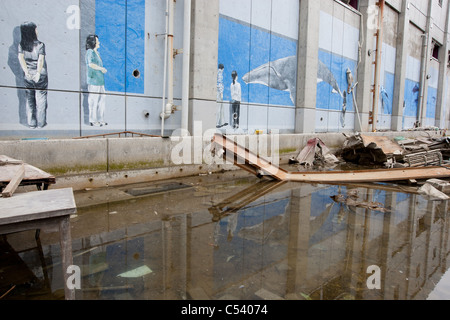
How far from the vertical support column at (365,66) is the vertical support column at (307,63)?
167 inches

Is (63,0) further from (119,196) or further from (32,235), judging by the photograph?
(32,235)

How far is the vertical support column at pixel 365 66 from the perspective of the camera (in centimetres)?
1519

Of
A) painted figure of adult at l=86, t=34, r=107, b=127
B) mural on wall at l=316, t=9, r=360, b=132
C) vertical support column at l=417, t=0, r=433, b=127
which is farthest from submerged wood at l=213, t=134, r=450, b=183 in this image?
vertical support column at l=417, t=0, r=433, b=127

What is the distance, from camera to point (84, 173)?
5.86 metres

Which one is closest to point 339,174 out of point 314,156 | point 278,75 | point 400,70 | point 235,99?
point 314,156

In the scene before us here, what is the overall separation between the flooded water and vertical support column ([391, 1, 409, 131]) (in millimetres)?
15077

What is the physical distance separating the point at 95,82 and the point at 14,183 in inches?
178

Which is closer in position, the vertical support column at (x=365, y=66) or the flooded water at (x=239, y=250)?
the flooded water at (x=239, y=250)

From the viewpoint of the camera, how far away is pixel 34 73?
19.9 feet

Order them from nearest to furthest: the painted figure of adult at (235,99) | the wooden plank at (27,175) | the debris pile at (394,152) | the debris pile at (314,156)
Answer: the wooden plank at (27,175), the debris pile at (394,152), the painted figure of adult at (235,99), the debris pile at (314,156)

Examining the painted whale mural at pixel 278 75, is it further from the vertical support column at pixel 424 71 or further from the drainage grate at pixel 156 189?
the vertical support column at pixel 424 71

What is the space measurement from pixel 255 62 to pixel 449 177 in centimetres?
659

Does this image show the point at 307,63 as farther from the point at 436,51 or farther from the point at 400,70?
the point at 436,51

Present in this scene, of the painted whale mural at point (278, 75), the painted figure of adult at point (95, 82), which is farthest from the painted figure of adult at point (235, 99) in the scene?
the painted figure of adult at point (95, 82)
